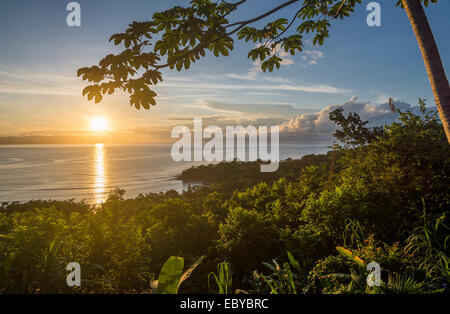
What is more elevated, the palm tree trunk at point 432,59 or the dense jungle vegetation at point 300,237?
the palm tree trunk at point 432,59

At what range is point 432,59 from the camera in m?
2.67

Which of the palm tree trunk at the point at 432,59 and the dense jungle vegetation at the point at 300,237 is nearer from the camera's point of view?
the palm tree trunk at the point at 432,59

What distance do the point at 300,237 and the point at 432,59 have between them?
152 inches

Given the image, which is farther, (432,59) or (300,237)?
(300,237)

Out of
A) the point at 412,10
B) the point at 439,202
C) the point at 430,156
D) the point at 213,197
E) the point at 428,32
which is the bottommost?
the point at 213,197

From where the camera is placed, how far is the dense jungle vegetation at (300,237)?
2.88m

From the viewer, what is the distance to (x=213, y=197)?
10.5m

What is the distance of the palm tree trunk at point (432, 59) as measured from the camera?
259 cm

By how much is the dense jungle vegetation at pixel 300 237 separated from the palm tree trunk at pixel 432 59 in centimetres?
222

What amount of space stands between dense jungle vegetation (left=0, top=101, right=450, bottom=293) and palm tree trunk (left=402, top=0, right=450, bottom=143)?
222 cm
